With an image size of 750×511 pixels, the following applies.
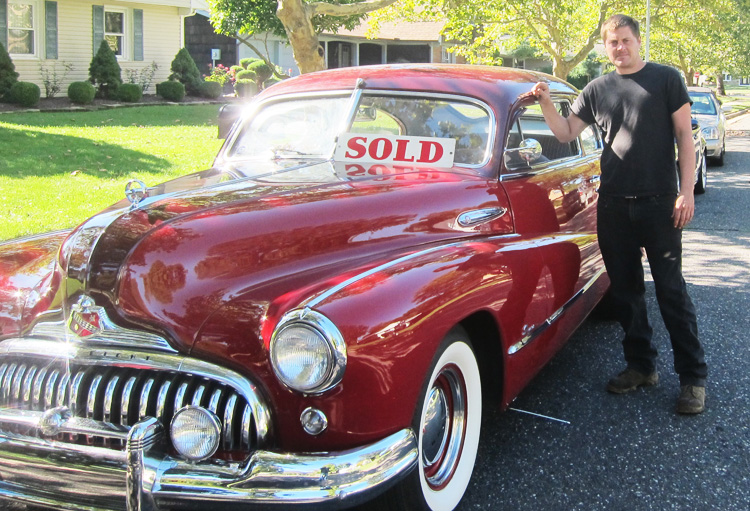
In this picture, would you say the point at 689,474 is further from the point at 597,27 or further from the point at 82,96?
the point at 82,96

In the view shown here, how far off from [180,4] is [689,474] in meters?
21.9

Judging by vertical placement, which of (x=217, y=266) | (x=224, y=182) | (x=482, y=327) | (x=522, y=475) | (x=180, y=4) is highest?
(x=180, y=4)

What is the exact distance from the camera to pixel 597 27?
53.5ft

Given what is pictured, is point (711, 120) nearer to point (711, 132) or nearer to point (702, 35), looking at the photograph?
point (711, 132)

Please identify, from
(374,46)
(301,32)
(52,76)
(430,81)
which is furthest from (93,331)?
(374,46)

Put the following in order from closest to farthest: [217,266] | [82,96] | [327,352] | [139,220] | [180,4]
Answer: [327,352] < [217,266] < [139,220] < [82,96] < [180,4]

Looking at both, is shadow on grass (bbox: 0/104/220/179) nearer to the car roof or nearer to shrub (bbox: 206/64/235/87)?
the car roof

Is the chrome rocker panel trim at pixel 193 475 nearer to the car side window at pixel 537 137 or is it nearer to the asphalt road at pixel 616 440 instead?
the asphalt road at pixel 616 440

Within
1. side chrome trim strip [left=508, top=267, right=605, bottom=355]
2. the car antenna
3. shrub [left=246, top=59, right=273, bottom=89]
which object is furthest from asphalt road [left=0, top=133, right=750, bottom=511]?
shrub [left=246, top=59, right=273, bottom=89]

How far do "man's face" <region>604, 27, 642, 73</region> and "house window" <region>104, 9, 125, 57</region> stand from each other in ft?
63.1

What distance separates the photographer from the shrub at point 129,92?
1919 centimetres

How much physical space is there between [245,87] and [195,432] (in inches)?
871

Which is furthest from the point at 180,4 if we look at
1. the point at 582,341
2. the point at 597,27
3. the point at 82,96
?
the point at 582,341

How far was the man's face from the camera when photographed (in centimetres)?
368
